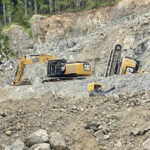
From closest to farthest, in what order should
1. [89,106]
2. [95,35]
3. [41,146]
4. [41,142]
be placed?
[41,146] < [41,142] < [89,106] < [95,35]

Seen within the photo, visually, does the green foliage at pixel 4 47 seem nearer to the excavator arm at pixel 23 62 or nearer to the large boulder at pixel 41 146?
the large boulder at pixel 41 146

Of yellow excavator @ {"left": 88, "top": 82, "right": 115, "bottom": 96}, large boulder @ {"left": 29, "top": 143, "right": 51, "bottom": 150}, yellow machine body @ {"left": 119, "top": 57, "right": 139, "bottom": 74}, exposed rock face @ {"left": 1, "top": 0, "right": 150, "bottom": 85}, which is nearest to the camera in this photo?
large boulder @ {"left": 29, "top": 143, "right": 51, "bottom": 150}

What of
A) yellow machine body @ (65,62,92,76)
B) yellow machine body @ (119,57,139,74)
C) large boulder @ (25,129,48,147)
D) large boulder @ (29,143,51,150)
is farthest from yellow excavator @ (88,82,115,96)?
yellow machine body @ (65,62,92,76)

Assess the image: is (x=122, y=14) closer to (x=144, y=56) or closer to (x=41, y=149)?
(x=144, y=56)

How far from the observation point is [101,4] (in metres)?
31.6

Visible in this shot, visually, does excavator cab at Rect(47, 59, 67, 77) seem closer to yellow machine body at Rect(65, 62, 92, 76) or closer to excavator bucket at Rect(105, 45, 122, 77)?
yellow machine body at Rect(65, 62, 92, 76)

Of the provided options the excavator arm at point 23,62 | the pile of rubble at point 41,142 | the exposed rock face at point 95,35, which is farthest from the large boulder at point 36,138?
the exposed rock face at point 95,35

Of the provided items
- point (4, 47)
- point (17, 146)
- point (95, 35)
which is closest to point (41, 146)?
point (17, 146)

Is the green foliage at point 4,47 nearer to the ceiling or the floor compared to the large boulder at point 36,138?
nearer to the ceiling

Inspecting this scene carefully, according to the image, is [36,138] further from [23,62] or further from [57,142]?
[23,62]

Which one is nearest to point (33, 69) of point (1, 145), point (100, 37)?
point (100, 37)

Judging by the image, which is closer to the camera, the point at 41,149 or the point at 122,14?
the point at 41,149

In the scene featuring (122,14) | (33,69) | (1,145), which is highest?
(122,14)

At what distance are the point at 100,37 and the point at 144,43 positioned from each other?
4.72 meters
